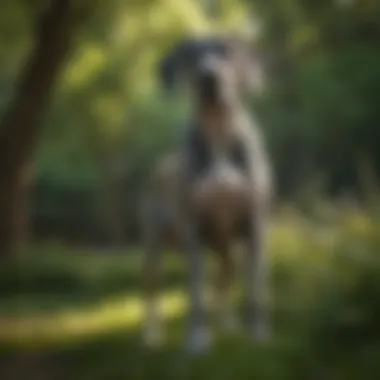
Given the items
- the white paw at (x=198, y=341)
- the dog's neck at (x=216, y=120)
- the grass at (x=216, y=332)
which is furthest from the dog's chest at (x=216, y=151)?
the white paw at (x=198, y=341)

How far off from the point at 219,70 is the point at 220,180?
0.16 metres

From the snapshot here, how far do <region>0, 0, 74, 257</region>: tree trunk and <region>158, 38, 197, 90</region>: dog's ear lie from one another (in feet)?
0.54

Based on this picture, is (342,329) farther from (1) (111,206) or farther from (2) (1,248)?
(2) (1,248)

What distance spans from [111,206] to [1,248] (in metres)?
0.19

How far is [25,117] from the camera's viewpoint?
5.27 ft

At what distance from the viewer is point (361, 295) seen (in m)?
1.47

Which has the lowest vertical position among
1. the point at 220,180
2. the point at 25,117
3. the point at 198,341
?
the point at 198,341

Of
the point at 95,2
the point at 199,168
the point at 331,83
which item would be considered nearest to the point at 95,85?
the point at 95,2

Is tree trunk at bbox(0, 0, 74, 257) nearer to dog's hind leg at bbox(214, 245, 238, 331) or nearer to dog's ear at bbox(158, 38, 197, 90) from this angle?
dog's ear at bbox(158, 38, 197, 90)

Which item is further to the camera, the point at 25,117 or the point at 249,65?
the point at 25,117

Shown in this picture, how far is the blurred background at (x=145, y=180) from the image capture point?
4.81 ft

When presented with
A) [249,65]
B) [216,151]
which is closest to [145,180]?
[216,151]

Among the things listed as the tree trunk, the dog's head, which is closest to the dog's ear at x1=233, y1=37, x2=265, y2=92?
the dog's head

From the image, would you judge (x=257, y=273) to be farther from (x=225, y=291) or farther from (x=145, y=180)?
(x=145, y=180)
